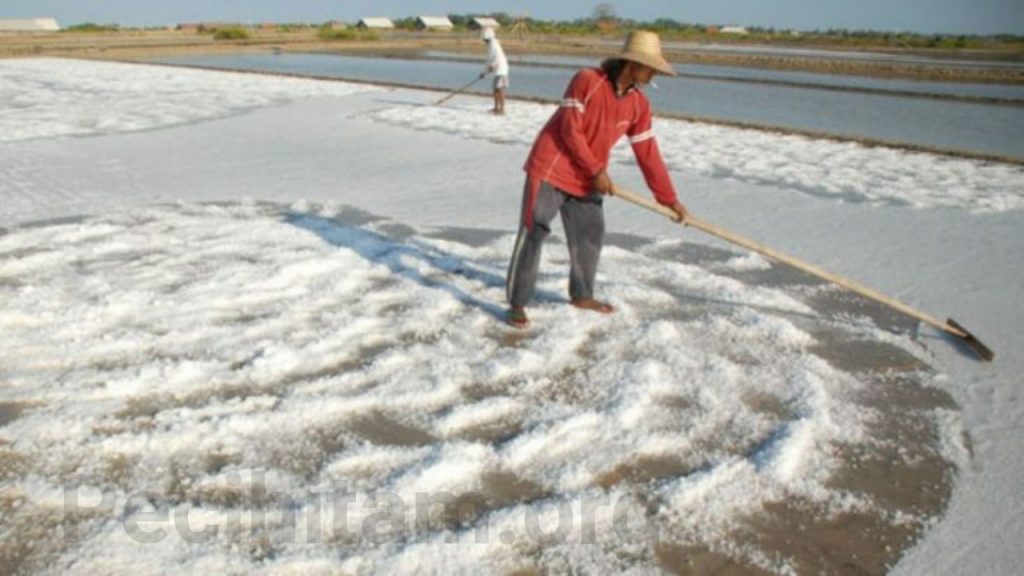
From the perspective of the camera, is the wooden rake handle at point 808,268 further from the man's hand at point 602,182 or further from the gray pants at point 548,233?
the gray pants at point 548,233

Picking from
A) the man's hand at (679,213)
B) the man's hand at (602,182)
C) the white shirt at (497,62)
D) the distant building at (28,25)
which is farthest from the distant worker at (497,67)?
the distant building at (28,25)

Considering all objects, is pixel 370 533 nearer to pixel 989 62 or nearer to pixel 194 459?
pixel 194 459

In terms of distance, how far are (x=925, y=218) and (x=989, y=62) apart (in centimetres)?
2386

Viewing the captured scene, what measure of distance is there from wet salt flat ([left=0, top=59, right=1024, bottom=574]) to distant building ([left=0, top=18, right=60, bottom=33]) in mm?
66732

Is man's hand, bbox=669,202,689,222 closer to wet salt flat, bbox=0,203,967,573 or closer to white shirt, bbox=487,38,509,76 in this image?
wet salt flat, bbox=0,203,967,573

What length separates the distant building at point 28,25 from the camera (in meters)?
60.0

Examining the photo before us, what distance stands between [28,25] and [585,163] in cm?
7813

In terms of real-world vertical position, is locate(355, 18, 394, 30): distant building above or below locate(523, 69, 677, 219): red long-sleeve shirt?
above

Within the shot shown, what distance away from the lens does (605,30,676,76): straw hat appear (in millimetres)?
3188

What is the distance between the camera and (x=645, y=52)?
3.23 meters

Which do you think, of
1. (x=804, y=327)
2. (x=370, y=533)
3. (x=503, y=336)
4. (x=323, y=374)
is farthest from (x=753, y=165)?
(x=370, y=533)

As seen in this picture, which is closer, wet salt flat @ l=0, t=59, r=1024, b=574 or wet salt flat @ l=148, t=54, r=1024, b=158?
wet salt flat @ l=0, t=59, r=1024, b=574

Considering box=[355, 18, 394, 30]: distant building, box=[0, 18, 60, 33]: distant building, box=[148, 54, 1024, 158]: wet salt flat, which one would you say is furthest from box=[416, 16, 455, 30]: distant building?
box=[148, 54, 1024, 158]: wet salt flat

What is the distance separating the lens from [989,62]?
2478 centimetres
